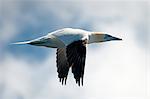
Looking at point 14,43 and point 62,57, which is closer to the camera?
point 14,43

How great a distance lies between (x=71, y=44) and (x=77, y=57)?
0.50 m

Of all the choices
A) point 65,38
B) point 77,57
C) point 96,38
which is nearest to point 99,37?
point 96,38

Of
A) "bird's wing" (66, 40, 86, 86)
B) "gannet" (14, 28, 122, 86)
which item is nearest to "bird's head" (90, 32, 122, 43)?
"gannet" (14, 28, 122, 86)

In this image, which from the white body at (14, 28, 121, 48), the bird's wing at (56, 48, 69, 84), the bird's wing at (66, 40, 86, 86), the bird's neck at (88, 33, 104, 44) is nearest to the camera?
the bird's wing at (66, 40, 86, 86)

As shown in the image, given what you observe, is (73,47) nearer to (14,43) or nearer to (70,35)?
(70,35)

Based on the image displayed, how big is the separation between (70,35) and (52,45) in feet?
2.46

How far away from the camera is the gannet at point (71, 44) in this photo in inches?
661

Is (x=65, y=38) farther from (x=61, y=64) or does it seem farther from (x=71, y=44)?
(x=61, y=64)

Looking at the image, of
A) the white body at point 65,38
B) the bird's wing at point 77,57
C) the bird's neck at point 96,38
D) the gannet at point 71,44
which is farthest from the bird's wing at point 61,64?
the bird's wing at point 77,57

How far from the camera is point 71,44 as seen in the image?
56.3 feet

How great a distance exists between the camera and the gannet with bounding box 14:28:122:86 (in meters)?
16.8

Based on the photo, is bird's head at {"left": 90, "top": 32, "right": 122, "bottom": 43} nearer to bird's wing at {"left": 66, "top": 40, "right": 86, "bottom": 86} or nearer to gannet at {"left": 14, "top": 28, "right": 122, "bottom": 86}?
gannet at {"left": 14, "top": 28, "right": 122, "bottom": 86}

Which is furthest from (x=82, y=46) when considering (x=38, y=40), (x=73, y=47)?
(x=38, y=40)

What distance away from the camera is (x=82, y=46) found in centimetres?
1703
